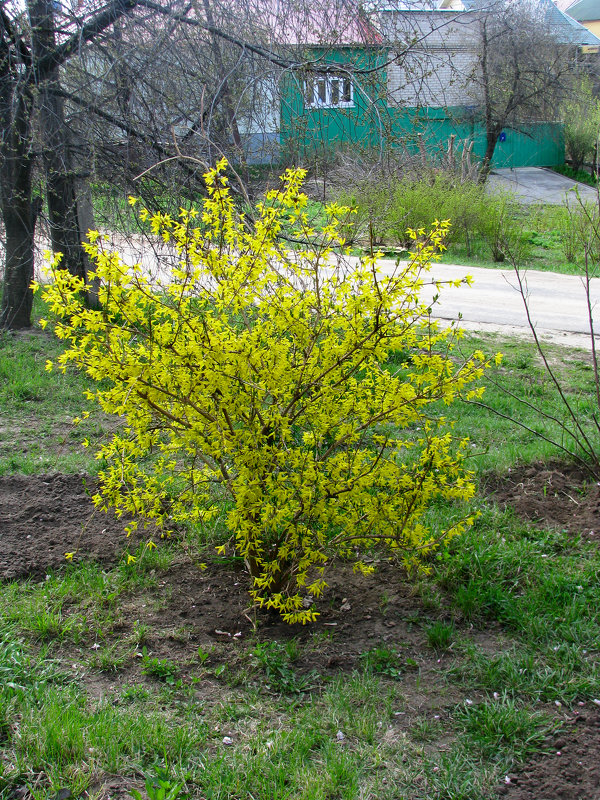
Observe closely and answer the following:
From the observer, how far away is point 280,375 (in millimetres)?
3064

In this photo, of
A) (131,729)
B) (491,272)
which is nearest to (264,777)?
(131,729)

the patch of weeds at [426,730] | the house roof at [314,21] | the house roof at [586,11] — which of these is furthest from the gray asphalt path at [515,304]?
the house roof at [586,11]

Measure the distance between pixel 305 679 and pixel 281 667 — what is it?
0.12 m

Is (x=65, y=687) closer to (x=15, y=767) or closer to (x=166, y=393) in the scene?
(x=15, y=767)

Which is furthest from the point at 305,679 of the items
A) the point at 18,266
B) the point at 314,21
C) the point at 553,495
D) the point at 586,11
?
the point at 586,11

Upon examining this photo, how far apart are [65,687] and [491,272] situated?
1317cm

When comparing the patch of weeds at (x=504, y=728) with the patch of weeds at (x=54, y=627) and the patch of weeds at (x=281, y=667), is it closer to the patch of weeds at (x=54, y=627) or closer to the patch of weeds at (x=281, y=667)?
the patch of weeds at (x=281, y=667)

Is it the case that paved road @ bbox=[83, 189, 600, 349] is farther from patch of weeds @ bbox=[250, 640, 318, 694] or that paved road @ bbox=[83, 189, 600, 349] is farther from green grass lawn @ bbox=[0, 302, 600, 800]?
patch of weeds @ bbox=[250, 640, 318, 694]

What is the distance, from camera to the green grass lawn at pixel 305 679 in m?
2.40

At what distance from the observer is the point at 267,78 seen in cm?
561

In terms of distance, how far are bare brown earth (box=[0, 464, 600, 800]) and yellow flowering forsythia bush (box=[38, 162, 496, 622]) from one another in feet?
0.91

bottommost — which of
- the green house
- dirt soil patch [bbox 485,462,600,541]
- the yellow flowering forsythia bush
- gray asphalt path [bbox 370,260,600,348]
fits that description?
dirt soil patch [bbox 485,462,600,541]

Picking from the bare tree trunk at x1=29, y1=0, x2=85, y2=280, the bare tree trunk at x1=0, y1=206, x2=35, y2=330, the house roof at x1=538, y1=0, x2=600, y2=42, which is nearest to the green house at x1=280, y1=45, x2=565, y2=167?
the bare tree trunk at x1=29, y1=0, x2=85, y2=280

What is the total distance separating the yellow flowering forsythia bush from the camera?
3.01 m
